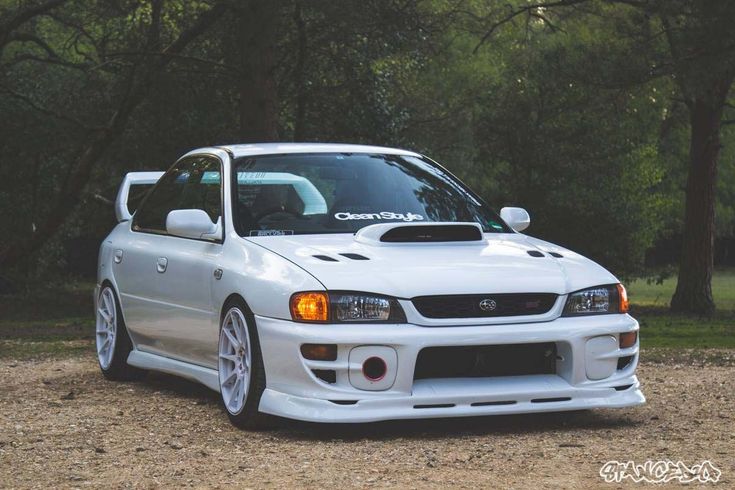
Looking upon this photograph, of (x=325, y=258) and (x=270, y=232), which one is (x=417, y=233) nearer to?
(x=325, y=258)

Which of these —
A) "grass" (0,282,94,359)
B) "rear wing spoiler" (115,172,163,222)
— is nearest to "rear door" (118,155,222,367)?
"rear wing spoiler" (115,172,163,222)

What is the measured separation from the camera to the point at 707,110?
28.7m

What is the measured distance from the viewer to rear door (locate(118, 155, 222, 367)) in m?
8.41

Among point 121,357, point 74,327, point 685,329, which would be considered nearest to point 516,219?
point 121,357

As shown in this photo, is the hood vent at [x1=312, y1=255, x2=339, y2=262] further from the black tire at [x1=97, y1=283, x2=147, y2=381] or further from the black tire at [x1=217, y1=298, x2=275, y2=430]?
the black tire at [x1=97, y1=283, x2=147, y2=381]

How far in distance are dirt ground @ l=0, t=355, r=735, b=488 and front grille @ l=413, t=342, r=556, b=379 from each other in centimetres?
32

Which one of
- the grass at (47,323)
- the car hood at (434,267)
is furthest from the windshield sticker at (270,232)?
the grass at (47,323)

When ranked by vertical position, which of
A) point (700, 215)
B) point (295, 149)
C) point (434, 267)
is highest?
point (295, 149)

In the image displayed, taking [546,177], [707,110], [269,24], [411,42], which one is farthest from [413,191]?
[546,177]

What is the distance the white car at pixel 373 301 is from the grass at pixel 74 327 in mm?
4754

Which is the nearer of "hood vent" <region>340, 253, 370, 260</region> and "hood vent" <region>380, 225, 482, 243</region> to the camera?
"hood vent" <region>340, 253, 370, 260</region>

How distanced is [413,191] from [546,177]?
2433 cm

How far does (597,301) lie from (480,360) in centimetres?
74

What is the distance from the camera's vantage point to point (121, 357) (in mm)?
10070
